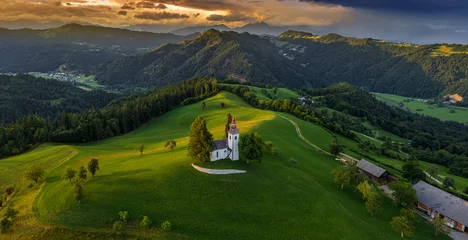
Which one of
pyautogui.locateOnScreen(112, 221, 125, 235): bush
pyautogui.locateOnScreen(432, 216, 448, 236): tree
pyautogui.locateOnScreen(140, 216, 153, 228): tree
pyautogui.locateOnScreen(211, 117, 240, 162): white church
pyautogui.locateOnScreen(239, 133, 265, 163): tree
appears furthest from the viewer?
pyautogui.locateOnScreen(239, 133, 265, 163): tree

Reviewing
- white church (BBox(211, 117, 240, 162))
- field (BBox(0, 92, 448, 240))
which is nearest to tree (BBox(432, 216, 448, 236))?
field (BBox(0, 92, 448, 240))

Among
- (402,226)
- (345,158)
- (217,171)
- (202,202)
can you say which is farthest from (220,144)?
(345,158)

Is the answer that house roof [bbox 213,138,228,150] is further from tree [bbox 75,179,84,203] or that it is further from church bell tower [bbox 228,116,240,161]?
tree [bbox 75,179,84,203]

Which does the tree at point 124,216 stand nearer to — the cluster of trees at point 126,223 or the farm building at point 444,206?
the cluster of trees at point 126,223

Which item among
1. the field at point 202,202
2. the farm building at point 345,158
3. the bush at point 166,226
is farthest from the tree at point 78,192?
the farm building at point 345,158

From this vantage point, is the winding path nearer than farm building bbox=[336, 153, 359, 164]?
Yes

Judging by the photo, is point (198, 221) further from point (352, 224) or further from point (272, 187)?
point (352, 224)

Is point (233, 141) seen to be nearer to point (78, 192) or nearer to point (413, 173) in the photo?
point (78, 192)
